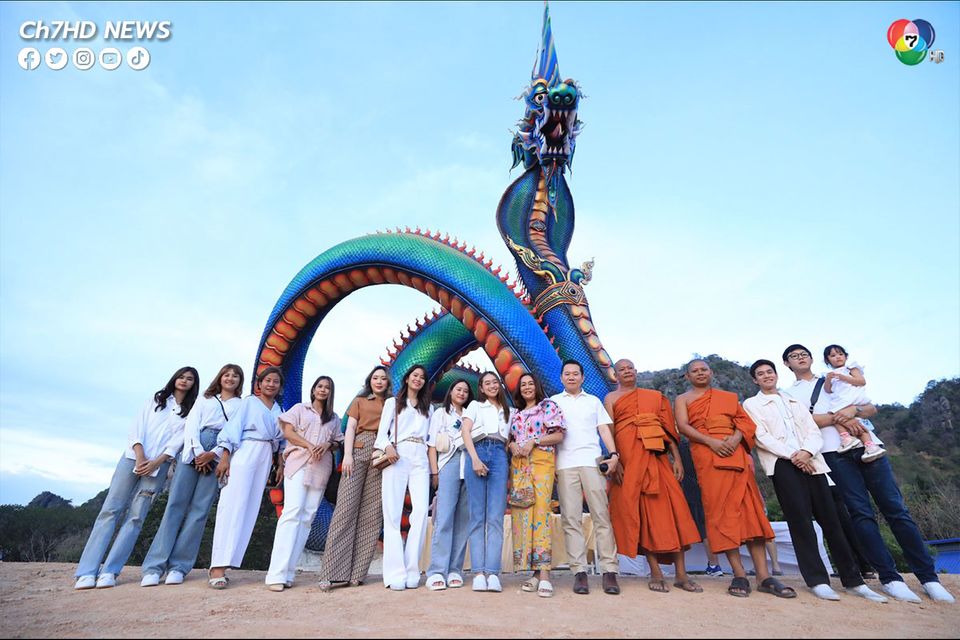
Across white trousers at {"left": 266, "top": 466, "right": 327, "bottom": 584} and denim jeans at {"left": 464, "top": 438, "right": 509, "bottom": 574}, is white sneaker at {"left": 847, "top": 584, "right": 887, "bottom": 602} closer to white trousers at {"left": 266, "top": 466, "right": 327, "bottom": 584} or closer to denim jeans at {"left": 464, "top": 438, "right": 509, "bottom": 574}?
denim jeans at {"left": 464, "top": 438, "right": 509, "bottom": 574}

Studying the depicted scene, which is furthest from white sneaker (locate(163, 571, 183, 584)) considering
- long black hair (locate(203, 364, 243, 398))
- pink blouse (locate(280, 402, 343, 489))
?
long black hair (locate(203, 364, 243, 398))

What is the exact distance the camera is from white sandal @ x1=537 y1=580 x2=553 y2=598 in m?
3.05

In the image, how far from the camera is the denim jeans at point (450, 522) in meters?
3.36

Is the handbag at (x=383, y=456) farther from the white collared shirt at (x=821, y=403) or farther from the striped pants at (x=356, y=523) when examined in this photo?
the white collared shirt at (x=821, y=403)

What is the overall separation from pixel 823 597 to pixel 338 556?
111 inches

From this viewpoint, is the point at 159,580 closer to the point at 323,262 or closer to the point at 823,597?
the point at 823,597

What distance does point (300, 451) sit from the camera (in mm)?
3635

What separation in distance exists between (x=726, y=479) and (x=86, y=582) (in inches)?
157

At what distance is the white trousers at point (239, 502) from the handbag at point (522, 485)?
5.38 ft

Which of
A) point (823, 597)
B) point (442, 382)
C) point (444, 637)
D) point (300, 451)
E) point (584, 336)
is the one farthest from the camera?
point (442, 382)


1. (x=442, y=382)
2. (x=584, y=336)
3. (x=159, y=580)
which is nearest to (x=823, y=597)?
(x=159, y=580)

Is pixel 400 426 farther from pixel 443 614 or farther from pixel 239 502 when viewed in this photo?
pixel 443 614

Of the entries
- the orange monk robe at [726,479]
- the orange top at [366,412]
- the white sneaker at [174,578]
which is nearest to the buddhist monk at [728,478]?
the orange monk robe at [726,479]

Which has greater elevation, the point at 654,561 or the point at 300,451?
the point at 300,451
